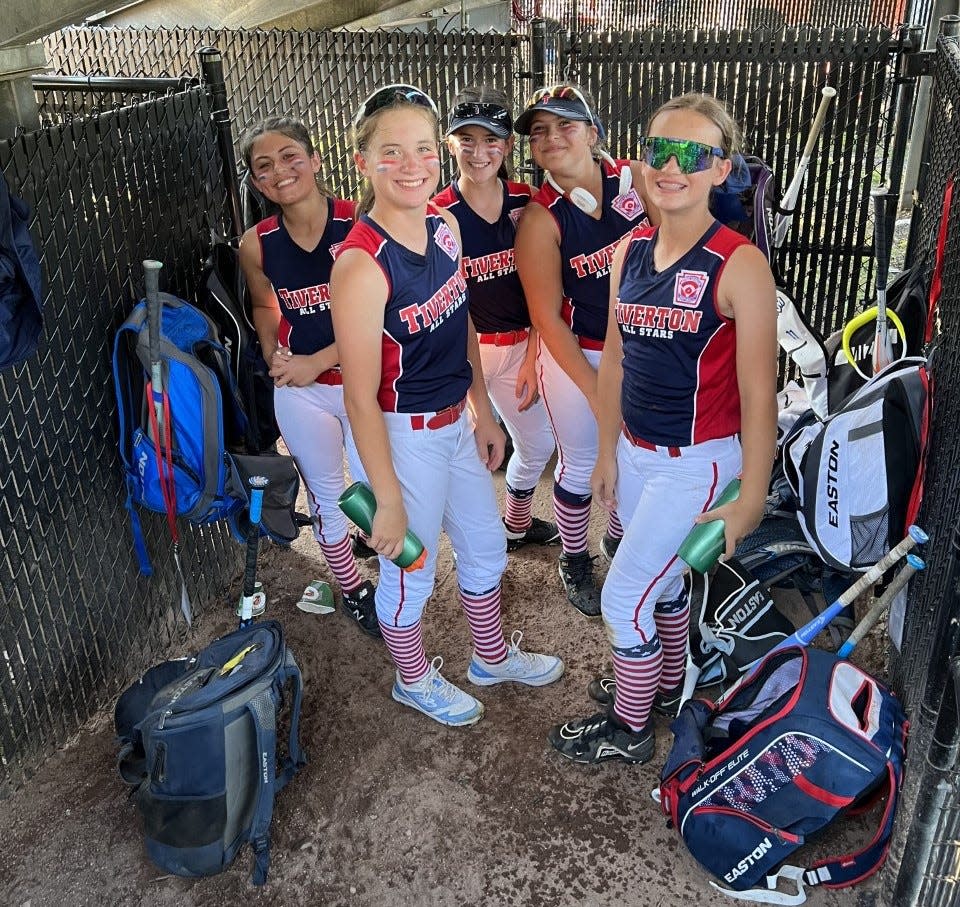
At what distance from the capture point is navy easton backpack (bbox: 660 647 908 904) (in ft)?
8.89

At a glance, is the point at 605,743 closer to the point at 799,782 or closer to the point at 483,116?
the point at 799,782

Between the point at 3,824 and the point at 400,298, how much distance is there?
7.39ft

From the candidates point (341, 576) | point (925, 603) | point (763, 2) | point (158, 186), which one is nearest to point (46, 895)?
point (341, 576)

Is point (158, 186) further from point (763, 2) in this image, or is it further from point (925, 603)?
point (763, 2)

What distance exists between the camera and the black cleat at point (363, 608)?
13.6 ft

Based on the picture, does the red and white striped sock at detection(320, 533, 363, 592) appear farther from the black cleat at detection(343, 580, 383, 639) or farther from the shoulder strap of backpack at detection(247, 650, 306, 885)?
the shoulder strap of backpack at detection(247, 650, 306, 885)

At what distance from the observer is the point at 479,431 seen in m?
3.56

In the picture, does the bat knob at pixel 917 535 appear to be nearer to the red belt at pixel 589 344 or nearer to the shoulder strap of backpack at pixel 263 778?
the red belt at pixel 589 344

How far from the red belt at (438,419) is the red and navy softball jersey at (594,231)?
84 centimetres

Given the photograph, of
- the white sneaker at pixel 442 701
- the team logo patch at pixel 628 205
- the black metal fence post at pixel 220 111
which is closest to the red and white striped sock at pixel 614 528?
the white sneaker at pixel 442 701

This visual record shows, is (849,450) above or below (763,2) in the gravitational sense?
below

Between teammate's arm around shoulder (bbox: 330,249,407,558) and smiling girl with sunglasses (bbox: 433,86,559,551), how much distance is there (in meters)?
1.01

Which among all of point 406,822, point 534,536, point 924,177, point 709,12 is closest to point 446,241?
point 406,822

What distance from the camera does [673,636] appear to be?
3.52 metres
